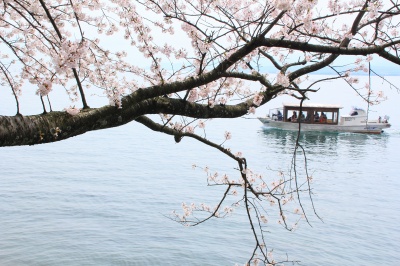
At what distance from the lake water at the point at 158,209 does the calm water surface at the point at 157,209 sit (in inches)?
1.6

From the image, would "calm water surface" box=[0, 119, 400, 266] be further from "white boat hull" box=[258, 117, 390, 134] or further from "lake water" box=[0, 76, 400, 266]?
"white boat hull" box=[258, 117, 390, 134]

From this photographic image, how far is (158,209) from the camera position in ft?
53.1

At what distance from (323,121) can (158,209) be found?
25030 mm

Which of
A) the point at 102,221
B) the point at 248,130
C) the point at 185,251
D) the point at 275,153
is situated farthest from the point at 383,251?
the point at 248,130

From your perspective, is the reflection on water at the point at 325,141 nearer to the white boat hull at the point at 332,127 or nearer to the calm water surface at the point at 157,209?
the white boat hull at the point at 332,127

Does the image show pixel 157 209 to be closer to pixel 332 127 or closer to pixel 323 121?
pixel 323 121

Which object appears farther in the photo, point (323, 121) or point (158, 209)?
point (323, 121)

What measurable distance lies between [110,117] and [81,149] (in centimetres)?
2732

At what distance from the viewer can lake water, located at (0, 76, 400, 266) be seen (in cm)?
1213

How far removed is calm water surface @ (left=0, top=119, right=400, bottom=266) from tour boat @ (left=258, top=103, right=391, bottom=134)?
6317 mm

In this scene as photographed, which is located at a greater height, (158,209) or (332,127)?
(332,127)

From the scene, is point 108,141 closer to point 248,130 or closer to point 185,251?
point 248,130

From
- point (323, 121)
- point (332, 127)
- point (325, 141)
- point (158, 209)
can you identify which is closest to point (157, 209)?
point (158, 209)

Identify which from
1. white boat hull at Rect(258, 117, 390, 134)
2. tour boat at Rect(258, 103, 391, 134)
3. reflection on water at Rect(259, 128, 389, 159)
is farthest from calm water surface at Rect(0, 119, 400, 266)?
white boat hull at Rect(258, 117, 390, 134)
